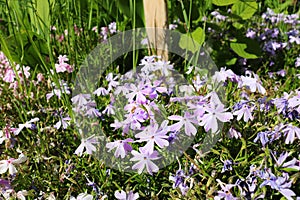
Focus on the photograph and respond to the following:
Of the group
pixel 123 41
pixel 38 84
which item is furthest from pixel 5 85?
pixel 123 41

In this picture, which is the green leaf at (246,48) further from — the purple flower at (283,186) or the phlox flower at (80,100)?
the purple flower at (283,186)

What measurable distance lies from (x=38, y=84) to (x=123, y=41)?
0.42 meters

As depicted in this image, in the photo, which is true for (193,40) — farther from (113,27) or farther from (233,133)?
(233,133)

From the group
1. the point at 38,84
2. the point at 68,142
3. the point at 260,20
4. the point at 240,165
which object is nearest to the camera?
the point at 240,165

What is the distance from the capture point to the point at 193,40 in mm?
1823

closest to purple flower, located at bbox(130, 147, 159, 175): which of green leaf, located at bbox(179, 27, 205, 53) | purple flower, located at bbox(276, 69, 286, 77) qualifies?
green leaf, located at bbox(179, 27, 205, 53)

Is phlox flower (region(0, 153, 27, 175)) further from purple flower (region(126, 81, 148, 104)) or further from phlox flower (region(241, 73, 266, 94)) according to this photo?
phlox flower (region(241, 73, 266, 94))

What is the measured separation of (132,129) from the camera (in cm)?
142

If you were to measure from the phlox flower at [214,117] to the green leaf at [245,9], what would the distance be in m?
0.89

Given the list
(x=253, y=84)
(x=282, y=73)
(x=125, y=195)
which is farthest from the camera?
(x=282, y=73)

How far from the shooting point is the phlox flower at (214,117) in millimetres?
1207

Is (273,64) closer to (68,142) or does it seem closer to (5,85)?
(68,142)

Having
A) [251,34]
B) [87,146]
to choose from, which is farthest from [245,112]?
[251,34]

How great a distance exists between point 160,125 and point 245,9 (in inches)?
34.9
